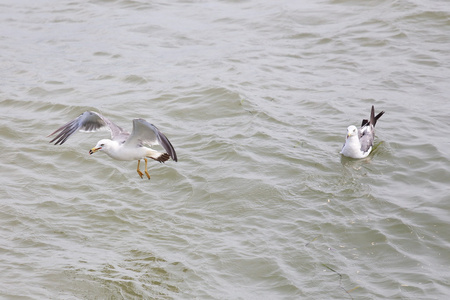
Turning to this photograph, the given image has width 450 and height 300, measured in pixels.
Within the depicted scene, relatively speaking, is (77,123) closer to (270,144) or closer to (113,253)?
(113,253)

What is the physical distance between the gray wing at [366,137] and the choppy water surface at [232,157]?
221 millimetres

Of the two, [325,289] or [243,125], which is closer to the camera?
[325,289]

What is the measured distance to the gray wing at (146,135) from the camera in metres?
8.01

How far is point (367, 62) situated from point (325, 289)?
8122mm

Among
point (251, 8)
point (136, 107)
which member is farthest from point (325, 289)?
point (251, 8)

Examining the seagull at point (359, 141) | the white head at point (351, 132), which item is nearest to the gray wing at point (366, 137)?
the seagull at point (359, 141)

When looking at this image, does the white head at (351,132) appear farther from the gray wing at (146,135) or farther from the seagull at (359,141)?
the gray wing at (146,135)

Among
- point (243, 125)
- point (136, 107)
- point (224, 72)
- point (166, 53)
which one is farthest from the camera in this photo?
point (166, 53)

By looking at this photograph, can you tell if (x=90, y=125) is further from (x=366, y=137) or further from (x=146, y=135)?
(x=366, y=137)

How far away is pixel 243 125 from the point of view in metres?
11.5

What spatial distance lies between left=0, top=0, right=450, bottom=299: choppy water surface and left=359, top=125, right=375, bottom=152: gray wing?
221 millimetres

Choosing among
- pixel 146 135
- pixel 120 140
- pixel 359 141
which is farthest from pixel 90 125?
pixel 359 141

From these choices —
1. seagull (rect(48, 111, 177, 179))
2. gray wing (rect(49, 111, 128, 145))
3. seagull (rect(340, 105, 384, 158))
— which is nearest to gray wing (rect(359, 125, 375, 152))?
seagull (rect(340, 105, 384, 158))

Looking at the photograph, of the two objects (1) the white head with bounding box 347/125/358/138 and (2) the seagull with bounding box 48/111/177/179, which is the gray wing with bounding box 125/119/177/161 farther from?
(1) the white head with bounding box 347/125/358/138
